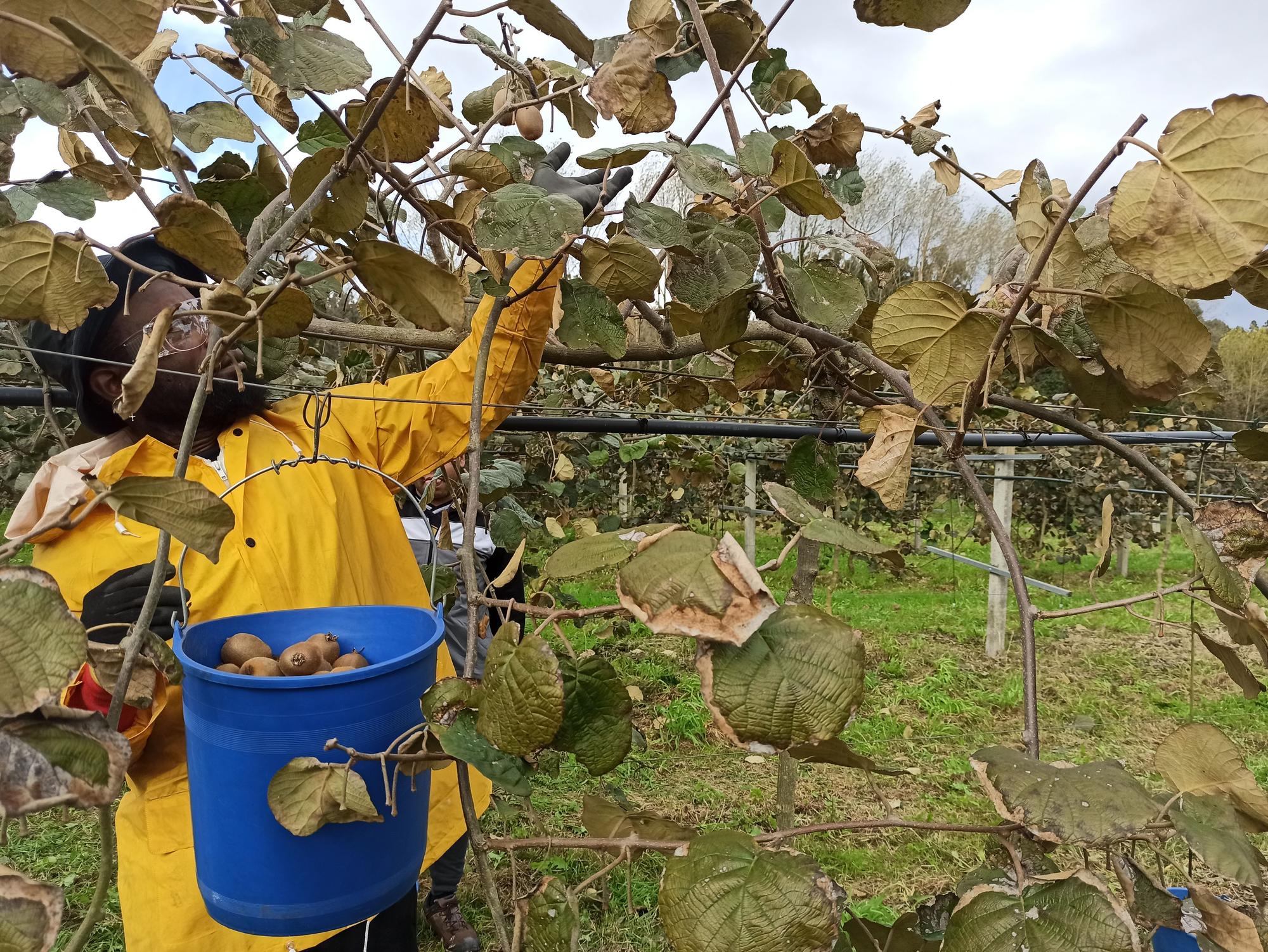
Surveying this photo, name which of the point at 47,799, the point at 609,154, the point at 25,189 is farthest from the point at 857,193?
the point at 47,799

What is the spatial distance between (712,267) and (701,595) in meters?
0.47

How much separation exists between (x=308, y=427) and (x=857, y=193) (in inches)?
48.9

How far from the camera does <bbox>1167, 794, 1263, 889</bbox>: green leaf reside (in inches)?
21.4

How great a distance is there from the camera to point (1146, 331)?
72 centimetres

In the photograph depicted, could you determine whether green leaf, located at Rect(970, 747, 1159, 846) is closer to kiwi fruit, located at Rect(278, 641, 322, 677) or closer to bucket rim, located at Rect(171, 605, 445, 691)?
bucket rim, located at Rect(171, 605, 445, 691)

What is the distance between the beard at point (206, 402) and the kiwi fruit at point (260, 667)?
60cm

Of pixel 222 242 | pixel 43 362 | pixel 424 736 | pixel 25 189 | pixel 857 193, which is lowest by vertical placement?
pixel 424 736

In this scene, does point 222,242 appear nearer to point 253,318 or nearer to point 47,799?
point 253,318

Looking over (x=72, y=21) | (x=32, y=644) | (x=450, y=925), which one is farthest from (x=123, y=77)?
(x=450, y=925)

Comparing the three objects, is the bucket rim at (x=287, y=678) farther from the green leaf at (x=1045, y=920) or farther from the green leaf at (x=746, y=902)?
the green leaf at (x=1045, y=920)

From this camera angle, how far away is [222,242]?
651 mm

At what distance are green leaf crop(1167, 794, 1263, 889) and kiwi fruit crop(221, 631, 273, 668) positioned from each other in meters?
1.01

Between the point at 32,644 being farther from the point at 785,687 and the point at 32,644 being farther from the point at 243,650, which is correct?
the point at 243,650

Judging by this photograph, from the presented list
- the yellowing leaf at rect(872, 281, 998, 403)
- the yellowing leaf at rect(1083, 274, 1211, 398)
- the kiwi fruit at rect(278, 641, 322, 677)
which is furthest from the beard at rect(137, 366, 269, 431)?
the yellowing leaf at rect(1083, 274, 1211, 398)
